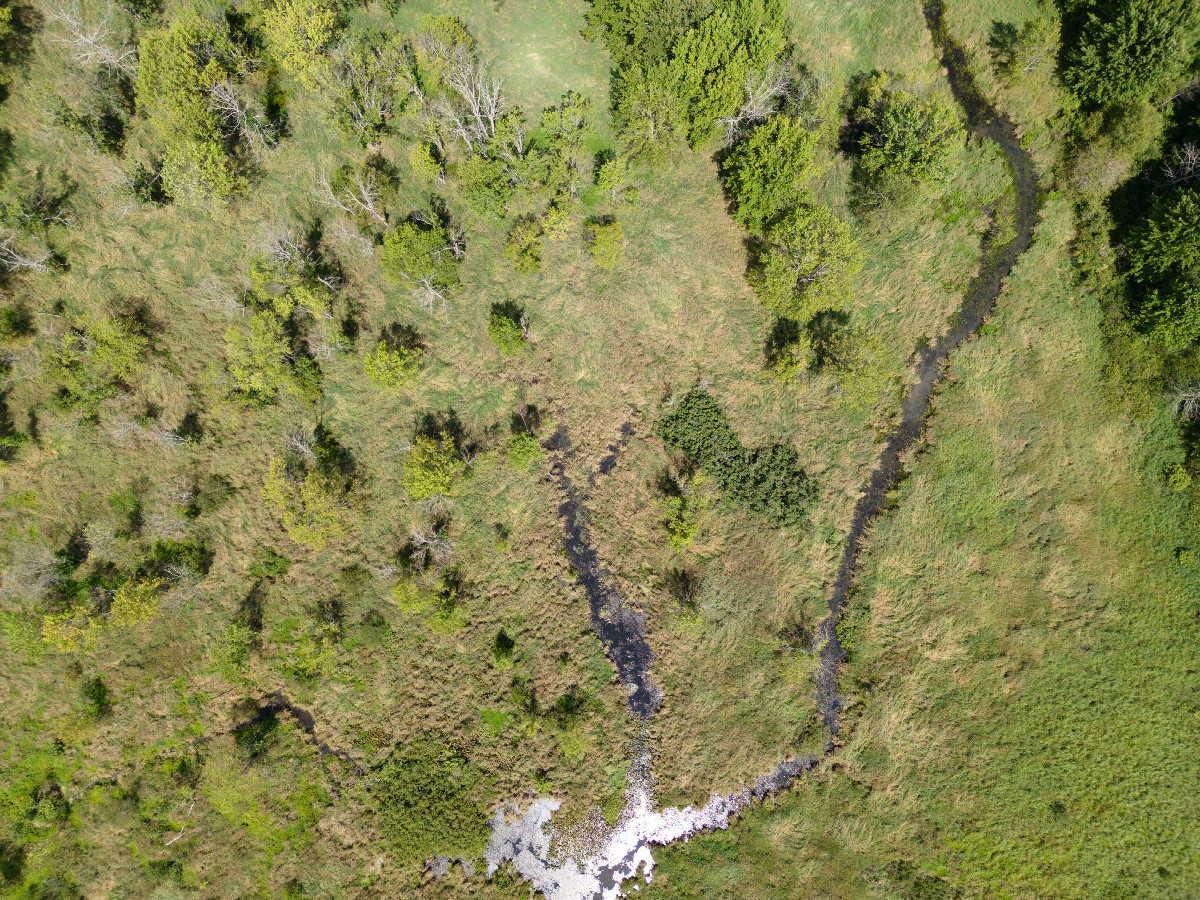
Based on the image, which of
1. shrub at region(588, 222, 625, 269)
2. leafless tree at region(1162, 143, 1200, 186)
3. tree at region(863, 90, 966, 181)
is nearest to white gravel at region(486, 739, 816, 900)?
shrub at region(588, 222, 625, 269)

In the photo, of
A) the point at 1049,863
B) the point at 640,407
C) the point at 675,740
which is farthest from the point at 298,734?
the point at 1049,863

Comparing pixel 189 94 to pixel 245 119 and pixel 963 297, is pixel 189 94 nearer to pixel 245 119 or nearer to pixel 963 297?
pixel 245 119

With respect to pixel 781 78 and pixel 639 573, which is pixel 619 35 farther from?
pixel 639 573

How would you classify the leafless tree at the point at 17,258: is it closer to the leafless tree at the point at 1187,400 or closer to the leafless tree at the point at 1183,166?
the leafless tree at the point at 1183,166

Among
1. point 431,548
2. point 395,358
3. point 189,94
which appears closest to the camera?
point 189,94

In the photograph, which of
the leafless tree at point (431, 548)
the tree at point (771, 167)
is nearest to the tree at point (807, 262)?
the tree at point (771, 167)

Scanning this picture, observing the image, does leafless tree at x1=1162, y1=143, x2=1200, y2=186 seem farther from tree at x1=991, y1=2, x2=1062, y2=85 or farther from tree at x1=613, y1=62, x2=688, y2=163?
tree at x1=613, y1=62, x2=688, y2=163

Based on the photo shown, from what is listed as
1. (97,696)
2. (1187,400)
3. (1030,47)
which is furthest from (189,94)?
(1187,400)
